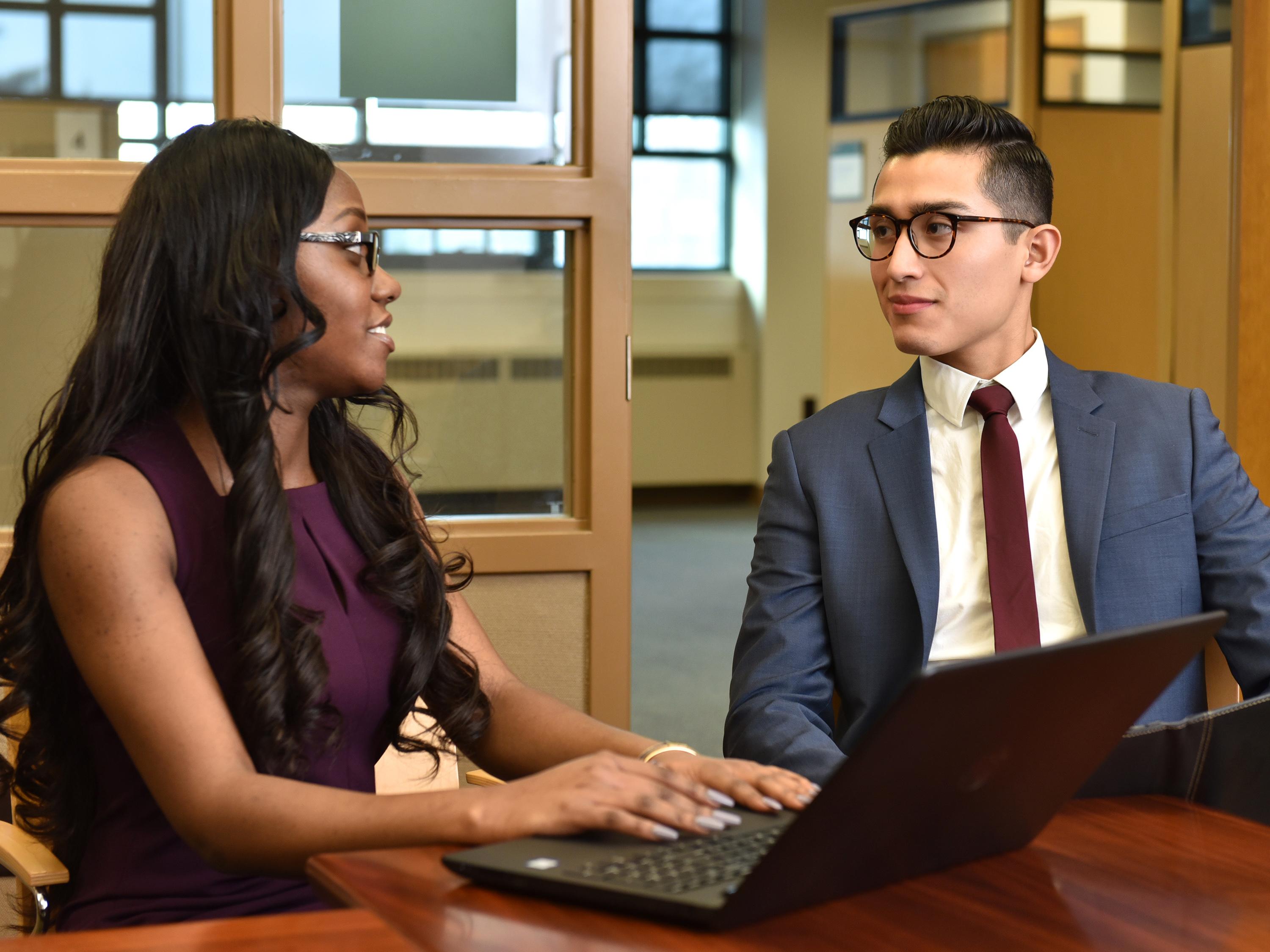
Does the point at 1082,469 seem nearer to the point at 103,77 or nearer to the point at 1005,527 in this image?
the point at 1005,527

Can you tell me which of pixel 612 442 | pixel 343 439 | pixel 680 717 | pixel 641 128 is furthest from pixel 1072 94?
pixel 343 439

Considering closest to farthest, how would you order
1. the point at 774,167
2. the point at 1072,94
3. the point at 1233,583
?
the point at 1233,583
the point at 1072,94
the point at 774,167

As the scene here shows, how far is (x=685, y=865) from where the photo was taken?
2.89ft

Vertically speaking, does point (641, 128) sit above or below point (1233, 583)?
above

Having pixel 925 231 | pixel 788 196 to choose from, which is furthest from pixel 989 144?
pixel 788 196

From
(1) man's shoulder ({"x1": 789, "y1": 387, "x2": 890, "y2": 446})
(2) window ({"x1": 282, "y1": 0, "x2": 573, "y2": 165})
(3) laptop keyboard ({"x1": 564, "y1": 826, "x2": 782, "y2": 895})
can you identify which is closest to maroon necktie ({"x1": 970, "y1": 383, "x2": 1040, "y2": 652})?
(1) man's shoulder ({"x1": 789, "y1": 387, "x2": 890, "y2": 446})

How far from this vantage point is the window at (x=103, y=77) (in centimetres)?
210

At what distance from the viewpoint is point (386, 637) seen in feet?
4.71

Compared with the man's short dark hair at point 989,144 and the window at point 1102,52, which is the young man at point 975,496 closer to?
the man's short dark hair at point 989,144

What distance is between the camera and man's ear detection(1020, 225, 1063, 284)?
1.81 meters

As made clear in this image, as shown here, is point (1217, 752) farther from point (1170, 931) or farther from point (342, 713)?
point (342, 713)

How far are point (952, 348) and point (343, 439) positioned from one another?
0.77 metres

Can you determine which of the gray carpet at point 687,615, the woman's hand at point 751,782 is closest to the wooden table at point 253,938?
the woman's hand at point 751,782

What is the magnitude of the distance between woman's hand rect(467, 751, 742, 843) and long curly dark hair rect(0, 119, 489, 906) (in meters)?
0.36
